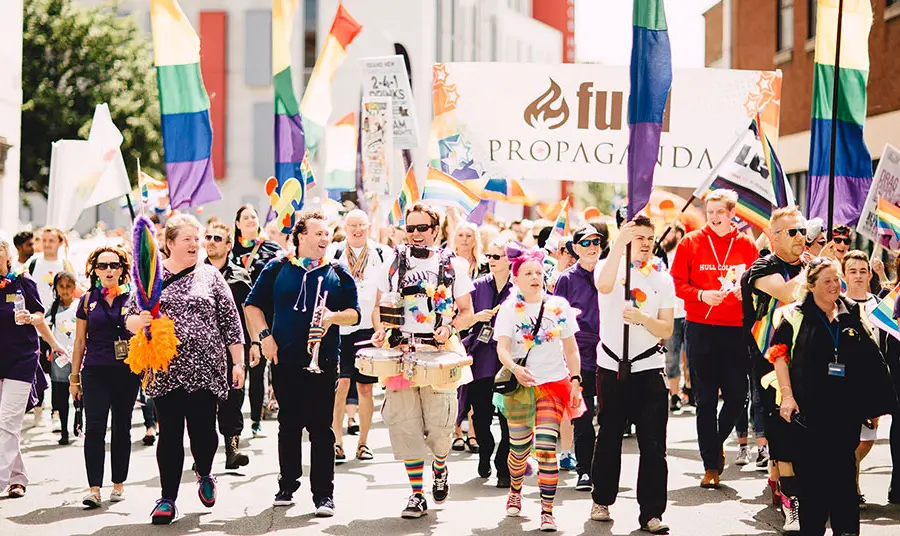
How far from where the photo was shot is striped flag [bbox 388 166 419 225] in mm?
15414

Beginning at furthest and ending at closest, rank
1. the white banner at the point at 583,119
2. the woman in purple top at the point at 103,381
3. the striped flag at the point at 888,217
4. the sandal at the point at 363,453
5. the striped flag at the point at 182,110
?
the white banner at the point at 583,119, the striped flag at the point at 182,110, the sandal at the point at 363,453, the striped flag at the point at 888,217, the woman in purple top at the point at 103,381

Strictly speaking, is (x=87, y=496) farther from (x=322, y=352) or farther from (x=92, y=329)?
(x=322, y=352)

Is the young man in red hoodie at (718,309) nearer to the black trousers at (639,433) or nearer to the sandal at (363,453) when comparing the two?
the black trousers at (639,433)

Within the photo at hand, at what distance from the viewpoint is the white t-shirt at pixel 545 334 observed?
862cm

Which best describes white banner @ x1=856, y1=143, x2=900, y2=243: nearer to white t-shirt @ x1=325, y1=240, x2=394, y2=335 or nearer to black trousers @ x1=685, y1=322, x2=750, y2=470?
black trousers @ x1=685, y1=322, x2=750, y2=470

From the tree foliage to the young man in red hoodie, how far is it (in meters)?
29.0

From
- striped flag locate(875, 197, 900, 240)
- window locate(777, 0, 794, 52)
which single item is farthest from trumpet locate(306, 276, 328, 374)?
window locate(777, 0, 794, 52)

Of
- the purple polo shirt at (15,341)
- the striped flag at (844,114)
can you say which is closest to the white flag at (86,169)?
the purple polo shirt at (15,341)

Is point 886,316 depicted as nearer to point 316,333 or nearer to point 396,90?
point 316,333

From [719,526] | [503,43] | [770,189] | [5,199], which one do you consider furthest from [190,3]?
[719,526]

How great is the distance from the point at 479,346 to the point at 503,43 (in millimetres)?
50247

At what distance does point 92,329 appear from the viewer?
9.27 metres

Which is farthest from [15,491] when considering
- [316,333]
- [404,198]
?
[404,198]

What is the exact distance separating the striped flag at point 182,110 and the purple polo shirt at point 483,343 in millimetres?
3847
